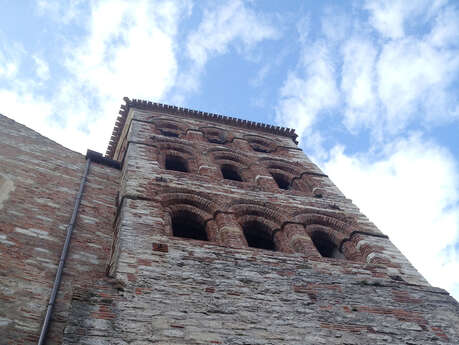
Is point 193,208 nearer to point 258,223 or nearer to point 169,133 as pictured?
point 258,223

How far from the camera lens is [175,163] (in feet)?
46.2

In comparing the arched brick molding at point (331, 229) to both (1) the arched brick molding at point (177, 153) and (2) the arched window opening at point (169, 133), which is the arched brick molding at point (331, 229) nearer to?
(1) the arched brick molding at point (177, 153)

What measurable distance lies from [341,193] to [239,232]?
4.73 meters

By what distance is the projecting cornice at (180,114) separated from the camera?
18.1 meters

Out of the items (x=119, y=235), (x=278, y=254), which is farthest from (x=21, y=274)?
(x=278, y=254)

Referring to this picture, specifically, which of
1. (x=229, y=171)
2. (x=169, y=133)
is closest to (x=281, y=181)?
(x=229, y=171)

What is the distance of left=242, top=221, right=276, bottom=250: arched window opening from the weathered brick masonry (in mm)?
24

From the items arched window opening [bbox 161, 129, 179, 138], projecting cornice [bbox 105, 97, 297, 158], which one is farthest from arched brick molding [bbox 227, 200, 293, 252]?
projecting cornice [bbox 105, 97, 297, 158]

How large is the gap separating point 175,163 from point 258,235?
180 inches

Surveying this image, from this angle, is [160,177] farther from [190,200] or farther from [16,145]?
[16,145]

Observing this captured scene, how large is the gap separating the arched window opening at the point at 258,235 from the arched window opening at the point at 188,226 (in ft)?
3.45

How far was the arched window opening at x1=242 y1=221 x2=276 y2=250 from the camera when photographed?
10.3m

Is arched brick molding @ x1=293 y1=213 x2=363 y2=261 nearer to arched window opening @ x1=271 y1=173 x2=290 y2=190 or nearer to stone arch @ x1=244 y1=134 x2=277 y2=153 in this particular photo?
arched window opening @ x1=271 y1=173 x2=290 y2=190

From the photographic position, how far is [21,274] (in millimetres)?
7102
